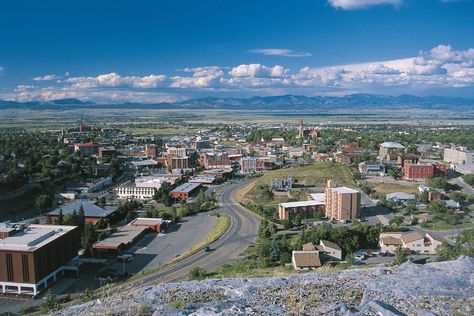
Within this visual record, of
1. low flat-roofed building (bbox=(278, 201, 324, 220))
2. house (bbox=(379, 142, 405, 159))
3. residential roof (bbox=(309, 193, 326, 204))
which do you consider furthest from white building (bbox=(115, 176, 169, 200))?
house (bbox=(379, 142, 405, 159))

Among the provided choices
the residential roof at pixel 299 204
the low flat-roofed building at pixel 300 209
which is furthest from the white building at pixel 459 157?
the low flat-roofed building at pixel 300 209

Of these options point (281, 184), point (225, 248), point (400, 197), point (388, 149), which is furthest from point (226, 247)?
point (388, 149)

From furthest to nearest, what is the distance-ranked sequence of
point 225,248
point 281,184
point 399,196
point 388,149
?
point 388,149, point 281,184, point 399,196, point 225,248

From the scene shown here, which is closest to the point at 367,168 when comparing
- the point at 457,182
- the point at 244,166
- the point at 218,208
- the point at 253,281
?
the point at 457,182

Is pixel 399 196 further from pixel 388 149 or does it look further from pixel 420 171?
pixel 388 149

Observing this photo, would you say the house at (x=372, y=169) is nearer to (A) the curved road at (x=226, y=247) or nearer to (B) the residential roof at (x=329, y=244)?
(A) the curved road at (x=226, y=247)

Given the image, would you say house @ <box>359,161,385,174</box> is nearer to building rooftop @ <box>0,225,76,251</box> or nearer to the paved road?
the paved road
